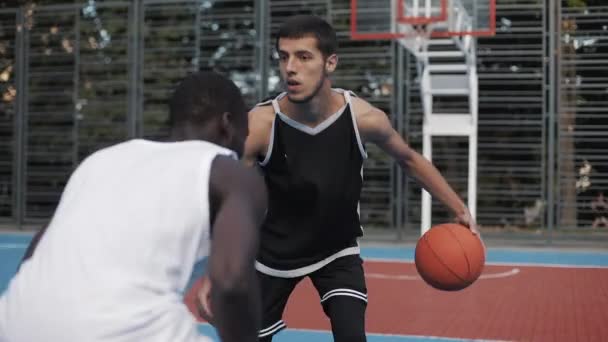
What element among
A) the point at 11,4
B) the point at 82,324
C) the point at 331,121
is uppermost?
the point at 11,4

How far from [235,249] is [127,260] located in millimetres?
245

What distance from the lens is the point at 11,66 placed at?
16562 mm

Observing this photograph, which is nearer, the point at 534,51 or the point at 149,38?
the point at 534,51

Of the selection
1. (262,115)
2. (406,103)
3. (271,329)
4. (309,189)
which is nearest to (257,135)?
(262,115)

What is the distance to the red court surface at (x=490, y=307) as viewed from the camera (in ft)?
21.5

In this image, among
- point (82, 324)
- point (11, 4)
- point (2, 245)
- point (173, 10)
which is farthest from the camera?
point (11, 4)

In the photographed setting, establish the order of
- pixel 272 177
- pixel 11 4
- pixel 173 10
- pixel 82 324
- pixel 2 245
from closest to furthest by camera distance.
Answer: pixel 82 324 → pixel 272 177 → pixel 2 245 → pixel 173 10 → pixel 11 4

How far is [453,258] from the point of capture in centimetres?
443

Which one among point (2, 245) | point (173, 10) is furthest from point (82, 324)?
point (173, 10)

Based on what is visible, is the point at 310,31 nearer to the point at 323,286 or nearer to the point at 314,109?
the point at 314,109

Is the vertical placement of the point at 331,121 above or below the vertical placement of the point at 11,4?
below

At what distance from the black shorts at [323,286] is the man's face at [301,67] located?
77cm

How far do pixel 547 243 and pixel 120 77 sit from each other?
7.78 m

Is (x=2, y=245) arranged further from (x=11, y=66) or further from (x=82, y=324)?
(x=82, y=324)
